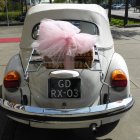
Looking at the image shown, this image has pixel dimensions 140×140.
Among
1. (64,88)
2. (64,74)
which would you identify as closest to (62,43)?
(64,74)

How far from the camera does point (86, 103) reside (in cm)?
438

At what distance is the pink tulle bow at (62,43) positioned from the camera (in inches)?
170

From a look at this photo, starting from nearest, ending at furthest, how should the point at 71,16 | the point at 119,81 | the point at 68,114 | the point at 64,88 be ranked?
the point at 68,114, the point at 64,88, the point at 119,81, the point at 71,16

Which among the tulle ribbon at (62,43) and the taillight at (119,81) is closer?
the tulle ribbon at (62,43)

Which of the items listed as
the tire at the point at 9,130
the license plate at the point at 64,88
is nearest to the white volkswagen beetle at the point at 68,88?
the license plate at the point at 64,88

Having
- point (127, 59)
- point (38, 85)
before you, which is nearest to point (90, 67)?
point (38, 85)

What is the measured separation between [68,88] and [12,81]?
0.80 meters

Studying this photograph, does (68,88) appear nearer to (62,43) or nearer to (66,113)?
(66,113)

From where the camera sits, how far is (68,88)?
4277 millimetres

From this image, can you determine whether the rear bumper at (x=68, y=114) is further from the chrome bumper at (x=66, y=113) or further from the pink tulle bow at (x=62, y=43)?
the pink tulle bow at (x=62, y=43)

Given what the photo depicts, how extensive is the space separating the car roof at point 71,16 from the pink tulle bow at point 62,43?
653 mm

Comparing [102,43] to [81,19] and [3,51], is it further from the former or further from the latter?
[3,51]

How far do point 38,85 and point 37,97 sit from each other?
16 centimetres

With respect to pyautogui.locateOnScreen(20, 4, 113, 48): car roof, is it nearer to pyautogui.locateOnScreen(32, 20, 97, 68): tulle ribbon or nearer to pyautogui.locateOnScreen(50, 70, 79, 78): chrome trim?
pyautogui.locateOnScreen(32, 20, 97, 68): tulle ribbon
